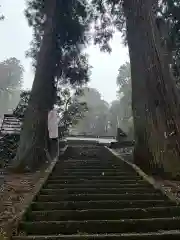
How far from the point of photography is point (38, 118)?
8742 millimetres

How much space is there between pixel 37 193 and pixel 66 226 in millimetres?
1348

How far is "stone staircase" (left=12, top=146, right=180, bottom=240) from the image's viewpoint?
286cm

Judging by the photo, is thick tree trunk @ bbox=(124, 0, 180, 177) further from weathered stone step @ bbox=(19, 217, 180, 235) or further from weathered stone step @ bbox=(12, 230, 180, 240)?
weathered stone step @ bbox=(12, 230, 180, 240)

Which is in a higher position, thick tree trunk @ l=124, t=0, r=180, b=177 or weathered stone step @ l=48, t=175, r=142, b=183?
thick tree trunk @ l=124, t=0, r=180, b=177

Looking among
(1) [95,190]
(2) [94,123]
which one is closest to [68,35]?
(1) [95,190]

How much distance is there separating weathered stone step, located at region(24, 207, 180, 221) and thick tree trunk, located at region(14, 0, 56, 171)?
4462 mm

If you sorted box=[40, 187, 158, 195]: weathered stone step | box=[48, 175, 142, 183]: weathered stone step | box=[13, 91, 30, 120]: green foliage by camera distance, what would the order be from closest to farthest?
box=[40, 187, 158, 195]: weathered stone step < box=[48, 175, 142, 183]: weathered stone step < box=[13, 91, 30, 120]: green foliage

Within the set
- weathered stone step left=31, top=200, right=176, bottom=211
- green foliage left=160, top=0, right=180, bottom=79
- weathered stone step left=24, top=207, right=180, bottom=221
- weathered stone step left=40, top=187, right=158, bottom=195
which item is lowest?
weathered stone step left=24, top=207, right=180, bottom=221

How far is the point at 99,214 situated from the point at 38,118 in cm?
571

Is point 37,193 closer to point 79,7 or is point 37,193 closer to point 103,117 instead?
point 79,7

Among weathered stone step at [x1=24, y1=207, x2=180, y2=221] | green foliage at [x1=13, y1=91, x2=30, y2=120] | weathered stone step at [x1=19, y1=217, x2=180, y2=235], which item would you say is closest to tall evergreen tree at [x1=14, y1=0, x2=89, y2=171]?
green foliage at [x1=13, y1=91, x2=30, y2=120]

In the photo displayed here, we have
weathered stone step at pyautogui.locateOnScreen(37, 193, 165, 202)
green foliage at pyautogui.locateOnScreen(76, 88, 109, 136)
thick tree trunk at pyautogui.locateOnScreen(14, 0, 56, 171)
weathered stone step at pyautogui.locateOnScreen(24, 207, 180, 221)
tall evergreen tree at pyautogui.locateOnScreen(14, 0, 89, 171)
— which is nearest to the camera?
weathered stone step at pyautogui.locateOnScreen(24, 207, 180, 221)

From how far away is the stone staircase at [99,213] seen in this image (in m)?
2.86

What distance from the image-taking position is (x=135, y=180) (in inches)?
214
